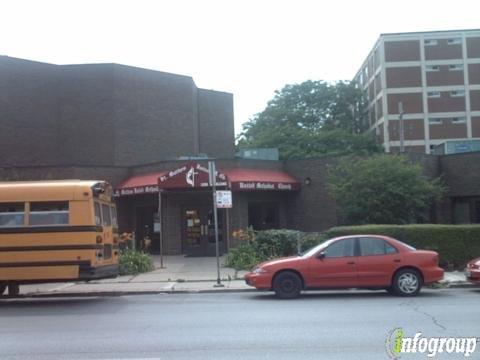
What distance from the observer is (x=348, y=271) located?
44.3 feet

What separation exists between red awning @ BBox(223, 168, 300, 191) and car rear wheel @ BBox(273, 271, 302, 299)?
37.2 ft

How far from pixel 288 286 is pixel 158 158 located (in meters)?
23.8

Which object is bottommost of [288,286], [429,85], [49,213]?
[288,286]

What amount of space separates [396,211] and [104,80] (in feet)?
66.0

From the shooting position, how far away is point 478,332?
342 inches

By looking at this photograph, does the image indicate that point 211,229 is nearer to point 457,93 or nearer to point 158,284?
point 158,284

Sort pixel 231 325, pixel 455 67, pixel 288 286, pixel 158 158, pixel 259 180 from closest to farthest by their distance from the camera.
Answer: pixel 231 325, pixel 288 286, pixel 259 180, pixel 158 158, pixel 455 67

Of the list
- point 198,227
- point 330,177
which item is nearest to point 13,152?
point 198,227

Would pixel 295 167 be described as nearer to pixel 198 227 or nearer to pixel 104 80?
pixel 198 227

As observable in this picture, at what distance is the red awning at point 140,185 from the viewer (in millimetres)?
25745

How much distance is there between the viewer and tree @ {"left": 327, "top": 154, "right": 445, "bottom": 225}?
22750 mm

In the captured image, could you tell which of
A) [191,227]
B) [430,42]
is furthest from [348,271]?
[430,42]

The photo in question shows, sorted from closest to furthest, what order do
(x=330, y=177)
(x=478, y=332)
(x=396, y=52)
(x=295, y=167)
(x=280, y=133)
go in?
(x=478, y=332)
(x=330, y=177)
(x=295, y=167)
(x=280, y=133)
(x=396, y=52)

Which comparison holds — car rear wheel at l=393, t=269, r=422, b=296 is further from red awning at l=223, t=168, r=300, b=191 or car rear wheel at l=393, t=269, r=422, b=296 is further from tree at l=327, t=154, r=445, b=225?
red awning at l=223, t=168, r=300, b=191
